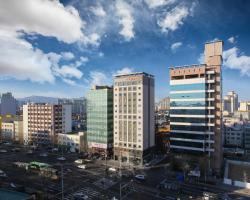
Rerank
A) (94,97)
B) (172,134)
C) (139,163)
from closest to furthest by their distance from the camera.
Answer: (172,134) → (139,163) → (94,97)

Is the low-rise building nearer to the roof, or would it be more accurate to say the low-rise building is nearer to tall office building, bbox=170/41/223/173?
tall office building, bbox=170/41/223/173

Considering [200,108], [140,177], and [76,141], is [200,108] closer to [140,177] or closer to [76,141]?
[140,177]

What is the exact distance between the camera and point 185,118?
85.0m

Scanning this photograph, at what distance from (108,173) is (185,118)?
3450cm

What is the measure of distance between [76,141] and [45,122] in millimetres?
26925

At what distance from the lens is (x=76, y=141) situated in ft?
391

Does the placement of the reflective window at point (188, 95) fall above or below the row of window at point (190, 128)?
above

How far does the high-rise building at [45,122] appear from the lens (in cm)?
13135

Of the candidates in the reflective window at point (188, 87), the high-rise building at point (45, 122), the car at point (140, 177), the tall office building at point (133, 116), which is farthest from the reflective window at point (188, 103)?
the high-rise building at point (45, 122)

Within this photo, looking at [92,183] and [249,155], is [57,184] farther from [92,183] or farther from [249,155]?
[249,155]

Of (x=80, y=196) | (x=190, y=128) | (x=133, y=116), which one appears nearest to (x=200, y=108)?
(x=190, y=128)

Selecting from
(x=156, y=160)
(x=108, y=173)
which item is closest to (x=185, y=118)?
(x=156, y=160)

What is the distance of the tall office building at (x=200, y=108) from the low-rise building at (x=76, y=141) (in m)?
50.2

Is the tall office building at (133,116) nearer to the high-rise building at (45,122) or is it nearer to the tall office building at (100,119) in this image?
the tall office building at (100,119)
